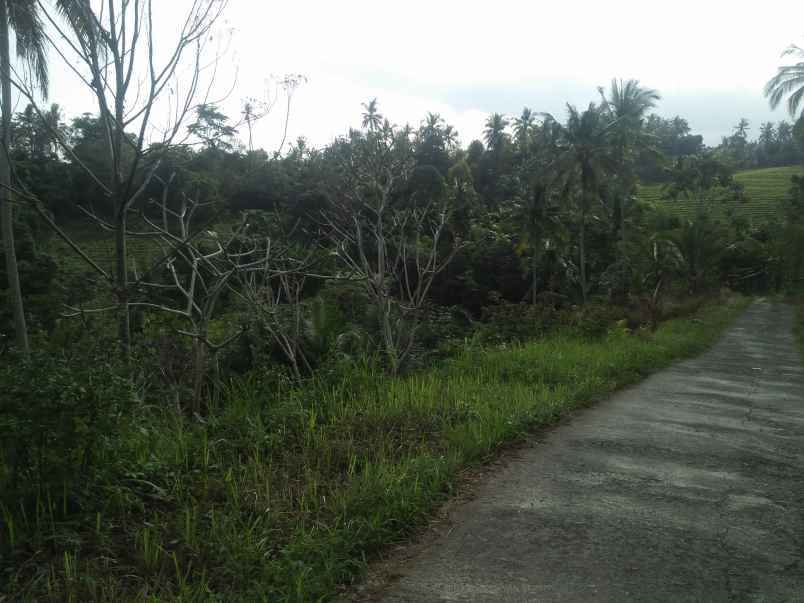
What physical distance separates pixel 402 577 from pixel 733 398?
Answer: 6.84m

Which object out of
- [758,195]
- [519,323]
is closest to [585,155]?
[519,323]

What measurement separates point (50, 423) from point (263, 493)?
114 cm

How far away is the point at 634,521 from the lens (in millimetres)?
4223

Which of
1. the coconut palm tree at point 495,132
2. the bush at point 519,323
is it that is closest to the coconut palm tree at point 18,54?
the bush at point 519,323

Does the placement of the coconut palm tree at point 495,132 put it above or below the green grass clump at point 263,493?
above

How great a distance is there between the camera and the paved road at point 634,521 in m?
3.42

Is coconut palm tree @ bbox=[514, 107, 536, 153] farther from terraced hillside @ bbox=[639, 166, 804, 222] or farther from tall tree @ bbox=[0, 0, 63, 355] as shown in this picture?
tall tree @ bbox=[0, 0, 63, 355]

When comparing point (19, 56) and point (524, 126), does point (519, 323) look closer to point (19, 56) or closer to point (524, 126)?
point (19, 56)

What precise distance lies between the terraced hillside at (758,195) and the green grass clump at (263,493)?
57605 millimetres

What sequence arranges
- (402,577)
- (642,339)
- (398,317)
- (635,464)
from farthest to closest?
(642,339) → (398,317) → (635,464) → (402,577)

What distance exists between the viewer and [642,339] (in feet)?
46.8

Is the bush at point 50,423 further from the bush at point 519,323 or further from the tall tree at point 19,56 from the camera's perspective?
the bush at point 519,323

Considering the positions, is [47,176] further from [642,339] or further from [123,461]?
[642,339]

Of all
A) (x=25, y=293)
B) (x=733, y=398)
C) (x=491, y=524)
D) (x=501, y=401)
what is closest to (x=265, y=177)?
(x=501, y=401)
